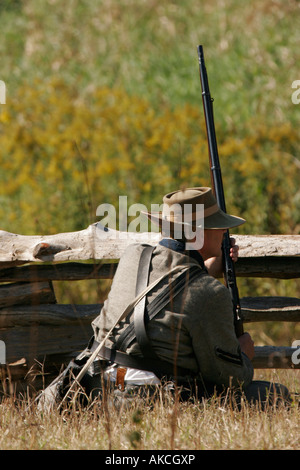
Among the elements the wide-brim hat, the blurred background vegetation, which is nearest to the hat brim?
the wide-brim hat

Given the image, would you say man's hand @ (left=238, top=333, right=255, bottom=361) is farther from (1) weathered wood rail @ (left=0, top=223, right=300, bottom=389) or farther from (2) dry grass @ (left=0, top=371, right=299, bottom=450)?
(1) weathered wood rail @ (left=0, top=223, right=300, bottom=389)

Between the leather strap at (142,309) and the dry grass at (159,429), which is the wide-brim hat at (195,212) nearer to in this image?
the leather strap at (142,309)

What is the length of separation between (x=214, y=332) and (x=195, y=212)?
68cm

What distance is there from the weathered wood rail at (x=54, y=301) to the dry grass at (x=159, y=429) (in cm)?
111

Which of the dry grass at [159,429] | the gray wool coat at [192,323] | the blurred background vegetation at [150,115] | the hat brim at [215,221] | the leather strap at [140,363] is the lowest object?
the dry grass at [159,429]

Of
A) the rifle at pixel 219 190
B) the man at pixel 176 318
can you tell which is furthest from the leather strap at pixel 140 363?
the rifle at pixel 219 190

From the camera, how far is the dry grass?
9.92 feet

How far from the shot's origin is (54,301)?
5102mm

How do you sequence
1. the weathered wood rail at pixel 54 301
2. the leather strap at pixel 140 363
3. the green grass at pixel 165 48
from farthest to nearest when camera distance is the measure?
the green grass at pixel 165 48 → the weathered wood rail at pixel 54 301 → the leather strap at pixel 140 363

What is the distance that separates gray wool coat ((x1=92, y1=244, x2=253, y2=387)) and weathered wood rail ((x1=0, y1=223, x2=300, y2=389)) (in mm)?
1073

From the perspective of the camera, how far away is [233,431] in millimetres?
3205

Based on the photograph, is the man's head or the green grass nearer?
the man's head

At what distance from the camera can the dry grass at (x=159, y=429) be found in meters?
3.02

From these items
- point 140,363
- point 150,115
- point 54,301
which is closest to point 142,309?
point 140,363
